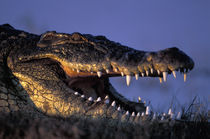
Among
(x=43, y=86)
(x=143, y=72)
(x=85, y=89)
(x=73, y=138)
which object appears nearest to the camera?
(x=73, y=138)

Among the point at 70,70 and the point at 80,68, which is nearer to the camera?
the point at 80,68

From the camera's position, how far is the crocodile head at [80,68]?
2441 millimetres

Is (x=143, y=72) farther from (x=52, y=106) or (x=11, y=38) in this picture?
(x=11, y=38)

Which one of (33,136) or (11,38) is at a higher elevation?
(11,38)

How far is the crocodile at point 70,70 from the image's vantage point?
2.45 m

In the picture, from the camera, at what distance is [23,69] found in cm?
305

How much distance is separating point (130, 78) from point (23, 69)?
5.49ft

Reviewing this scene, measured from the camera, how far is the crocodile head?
244 centimetres

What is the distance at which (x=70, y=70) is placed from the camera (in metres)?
2.99

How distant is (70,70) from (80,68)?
1.11 ft

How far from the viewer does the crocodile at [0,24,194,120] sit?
2.45m

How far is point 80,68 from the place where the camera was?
271 centimetres

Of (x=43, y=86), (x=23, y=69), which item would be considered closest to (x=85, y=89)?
(x=43, y=86)

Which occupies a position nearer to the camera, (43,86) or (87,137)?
(87,137)
